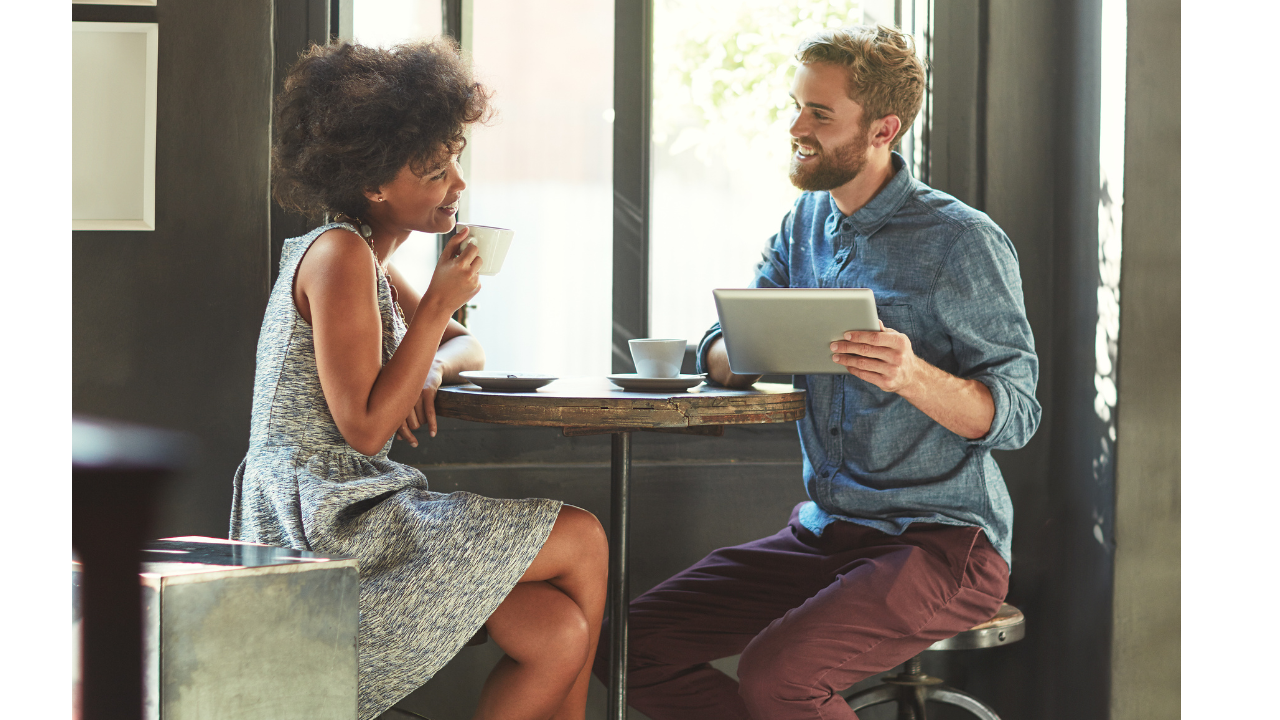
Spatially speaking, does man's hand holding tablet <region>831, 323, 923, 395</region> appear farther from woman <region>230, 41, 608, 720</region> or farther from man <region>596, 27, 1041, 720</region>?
woman <region>230, 41, 608, 720</region>

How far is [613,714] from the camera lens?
178 centimetres

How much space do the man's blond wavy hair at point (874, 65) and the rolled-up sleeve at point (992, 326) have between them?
348 millimetres

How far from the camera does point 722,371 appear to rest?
74.0 inches

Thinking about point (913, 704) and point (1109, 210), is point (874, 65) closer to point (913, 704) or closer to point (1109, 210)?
point (1109, 210)

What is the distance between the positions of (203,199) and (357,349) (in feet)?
3.03

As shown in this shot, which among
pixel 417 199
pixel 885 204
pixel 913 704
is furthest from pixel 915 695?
pixel 417 199

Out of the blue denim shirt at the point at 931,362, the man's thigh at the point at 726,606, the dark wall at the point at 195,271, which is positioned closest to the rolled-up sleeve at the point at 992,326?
the blue denim shirt at the point at 931,362

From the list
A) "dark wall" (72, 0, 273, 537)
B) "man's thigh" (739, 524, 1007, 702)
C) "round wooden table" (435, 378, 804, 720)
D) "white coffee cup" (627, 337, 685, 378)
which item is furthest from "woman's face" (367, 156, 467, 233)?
"man's thigh" (739, 524, 1007, 702)

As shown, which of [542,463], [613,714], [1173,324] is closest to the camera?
[613,714]

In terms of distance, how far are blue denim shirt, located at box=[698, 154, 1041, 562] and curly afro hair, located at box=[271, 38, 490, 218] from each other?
2.23ft

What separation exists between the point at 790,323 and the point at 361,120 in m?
0.84

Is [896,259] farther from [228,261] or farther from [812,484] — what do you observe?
[228,261]

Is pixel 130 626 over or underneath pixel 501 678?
over
